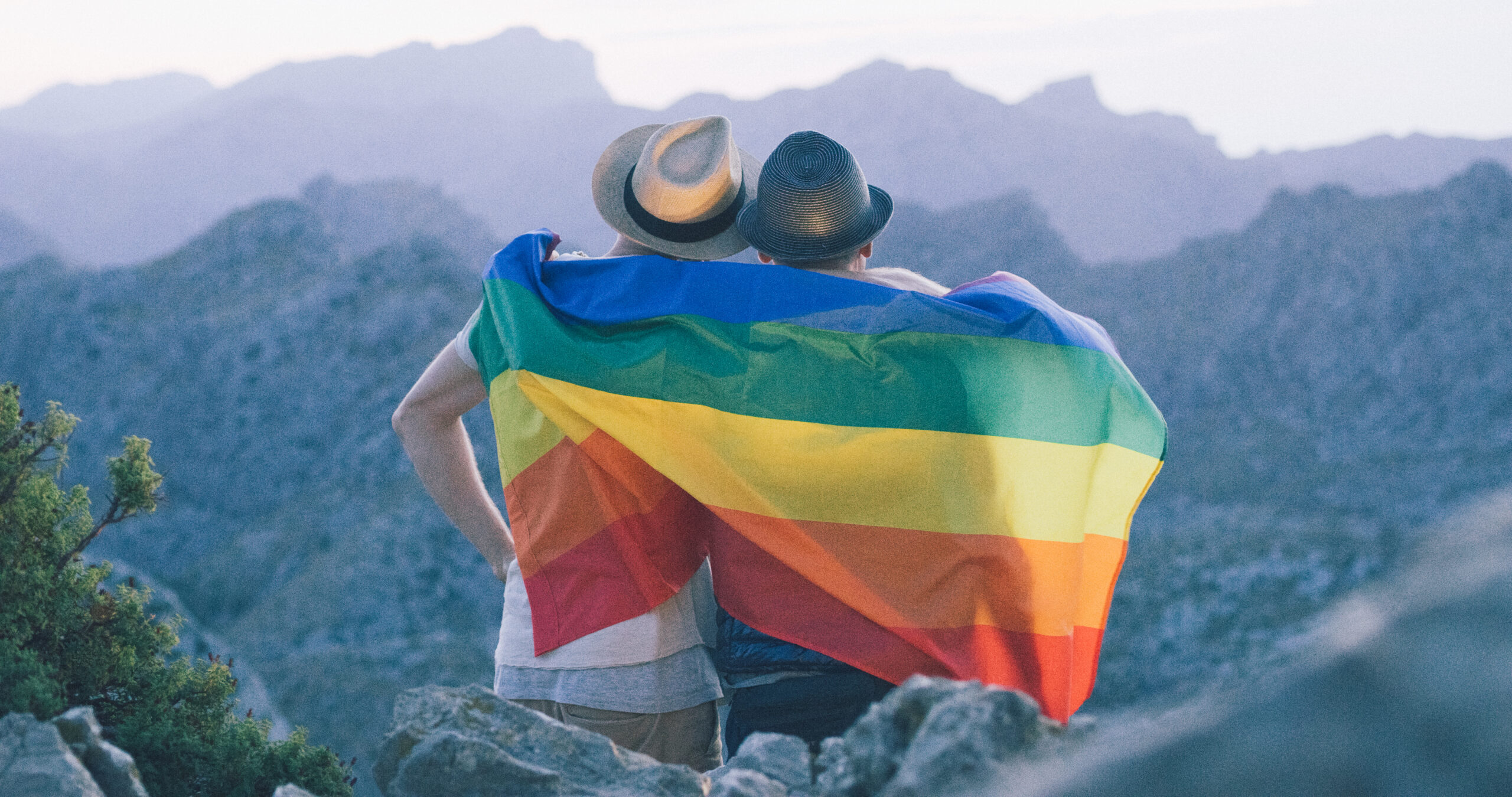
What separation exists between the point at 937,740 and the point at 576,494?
1390 mm

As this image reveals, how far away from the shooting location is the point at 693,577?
265cm

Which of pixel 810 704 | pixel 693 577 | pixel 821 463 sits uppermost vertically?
pixel 821 463

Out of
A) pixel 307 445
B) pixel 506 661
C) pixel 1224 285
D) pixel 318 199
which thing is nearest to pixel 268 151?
pixel 318 199

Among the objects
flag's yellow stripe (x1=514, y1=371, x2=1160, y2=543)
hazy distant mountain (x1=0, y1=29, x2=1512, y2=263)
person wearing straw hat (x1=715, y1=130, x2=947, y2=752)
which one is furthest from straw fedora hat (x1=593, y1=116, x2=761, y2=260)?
hazy distant mountain (x1=0, y1=29, x2=1512, y2=263)

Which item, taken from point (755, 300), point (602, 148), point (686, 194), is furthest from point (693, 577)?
point (602, 148)

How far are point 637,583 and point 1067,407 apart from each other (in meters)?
1.09

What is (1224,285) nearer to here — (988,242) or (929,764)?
(988,242)

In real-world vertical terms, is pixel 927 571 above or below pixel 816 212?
below

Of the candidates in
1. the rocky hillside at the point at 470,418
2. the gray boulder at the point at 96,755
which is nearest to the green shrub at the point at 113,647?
the gray boulder at the point at 96,755

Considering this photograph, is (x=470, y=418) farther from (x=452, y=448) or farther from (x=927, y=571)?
(x=927, y=571)

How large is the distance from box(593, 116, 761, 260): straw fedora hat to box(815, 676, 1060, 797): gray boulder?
1.49 metres

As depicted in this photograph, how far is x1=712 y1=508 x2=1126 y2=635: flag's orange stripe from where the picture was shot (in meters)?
2.45

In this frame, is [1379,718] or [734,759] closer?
[1379,718]

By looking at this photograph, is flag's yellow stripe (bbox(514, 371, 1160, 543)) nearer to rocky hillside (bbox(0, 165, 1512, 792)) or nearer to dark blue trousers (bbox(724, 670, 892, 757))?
dark blue trousers (bbox(724, 670, 892, 757))
